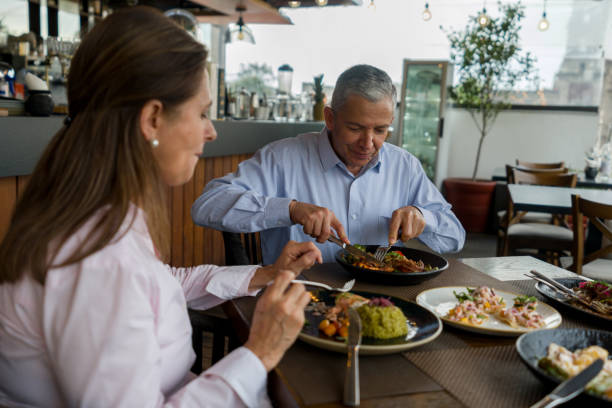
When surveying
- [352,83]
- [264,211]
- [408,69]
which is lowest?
[264,211]

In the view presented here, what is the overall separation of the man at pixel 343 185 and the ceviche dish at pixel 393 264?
14 cm

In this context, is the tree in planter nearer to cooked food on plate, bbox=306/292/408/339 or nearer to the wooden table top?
the wooden table top

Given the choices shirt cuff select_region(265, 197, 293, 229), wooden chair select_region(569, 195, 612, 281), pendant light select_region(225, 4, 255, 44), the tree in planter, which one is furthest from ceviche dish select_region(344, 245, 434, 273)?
the tree in planter

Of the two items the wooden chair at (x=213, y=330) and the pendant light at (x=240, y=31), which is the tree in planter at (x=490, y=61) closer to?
the pendant light at (x=240, y=31)

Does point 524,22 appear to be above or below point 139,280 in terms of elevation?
above

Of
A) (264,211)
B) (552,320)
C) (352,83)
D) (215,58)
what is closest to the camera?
(552,320)

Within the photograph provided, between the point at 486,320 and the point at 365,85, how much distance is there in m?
0.98

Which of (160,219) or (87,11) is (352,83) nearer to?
(160,219)

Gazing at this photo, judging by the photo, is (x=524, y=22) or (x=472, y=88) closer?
(x=472, y=88)

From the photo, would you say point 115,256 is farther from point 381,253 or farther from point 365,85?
point 365,85

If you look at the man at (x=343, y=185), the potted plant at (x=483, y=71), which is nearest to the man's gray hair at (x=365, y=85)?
the man at (x=343, y=185)

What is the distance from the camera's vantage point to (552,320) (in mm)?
1107

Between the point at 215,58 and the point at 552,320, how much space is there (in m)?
7.69

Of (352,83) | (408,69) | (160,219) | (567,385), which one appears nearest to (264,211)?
(352,83)
